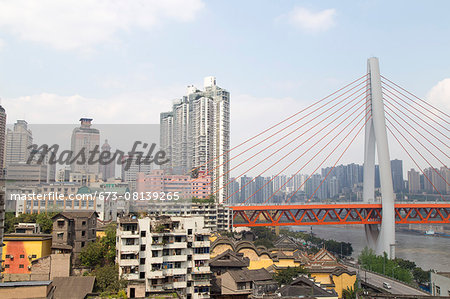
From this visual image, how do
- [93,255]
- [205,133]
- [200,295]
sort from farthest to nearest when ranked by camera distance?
[205,133] < [93,255] < [200,295]

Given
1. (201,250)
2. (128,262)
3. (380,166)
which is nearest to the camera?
(128,262)

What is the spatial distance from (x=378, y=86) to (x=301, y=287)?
18.9m

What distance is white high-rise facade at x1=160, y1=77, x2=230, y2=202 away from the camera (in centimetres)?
4772

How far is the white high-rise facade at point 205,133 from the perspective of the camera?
47.7 metres

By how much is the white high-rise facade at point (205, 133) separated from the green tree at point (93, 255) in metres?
30.3

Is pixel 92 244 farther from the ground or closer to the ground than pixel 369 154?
closer to the ground

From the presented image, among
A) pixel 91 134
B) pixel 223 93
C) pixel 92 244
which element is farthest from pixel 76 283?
pixel 223 93

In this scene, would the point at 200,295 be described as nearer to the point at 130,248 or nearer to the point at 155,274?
the point at 155,274

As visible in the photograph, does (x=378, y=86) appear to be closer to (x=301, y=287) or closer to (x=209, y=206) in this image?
(x=209, y=206)

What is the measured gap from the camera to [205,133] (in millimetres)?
47625

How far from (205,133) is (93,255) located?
3413 cm

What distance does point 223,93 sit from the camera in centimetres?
4938

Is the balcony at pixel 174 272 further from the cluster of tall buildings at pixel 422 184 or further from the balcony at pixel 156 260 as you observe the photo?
the cluster of tall buildings at pixel 422 184

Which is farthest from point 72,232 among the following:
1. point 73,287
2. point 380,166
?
point 380,166
